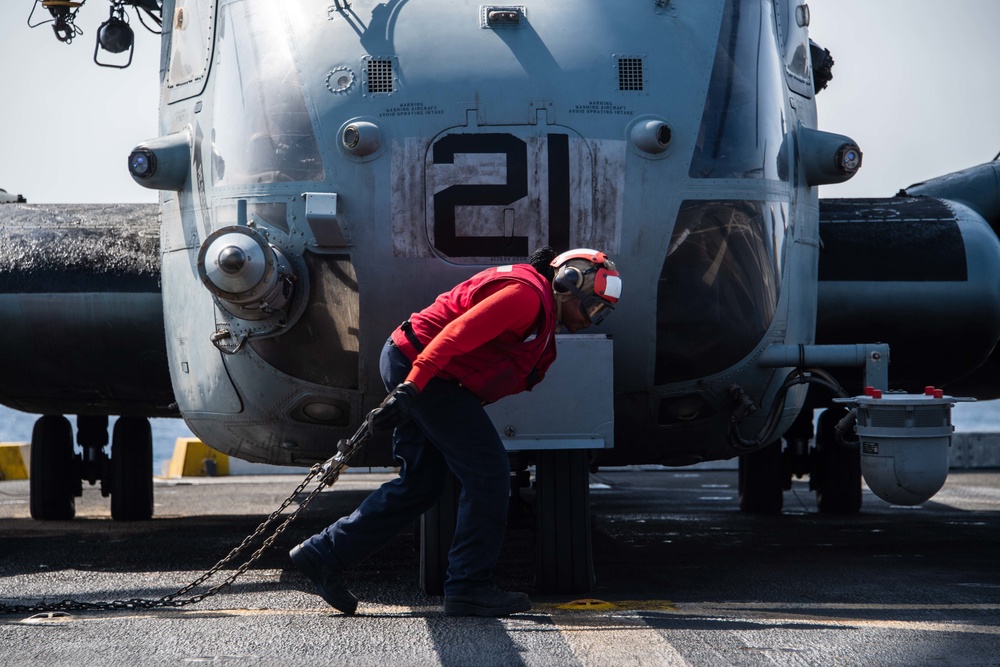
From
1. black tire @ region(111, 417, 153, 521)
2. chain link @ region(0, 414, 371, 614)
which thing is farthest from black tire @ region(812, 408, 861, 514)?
chain link @ region(0, 414, 371, 614)

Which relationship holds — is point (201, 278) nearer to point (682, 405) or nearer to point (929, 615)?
point (682, 405)

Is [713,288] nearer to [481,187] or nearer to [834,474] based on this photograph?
[481,187]

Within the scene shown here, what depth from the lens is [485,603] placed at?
215 inches

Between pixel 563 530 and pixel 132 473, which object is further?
pixel 132 473

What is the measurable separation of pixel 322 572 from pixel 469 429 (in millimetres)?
851

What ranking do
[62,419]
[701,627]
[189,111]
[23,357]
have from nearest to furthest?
[701,627], [189,111], [23,357], [62,419]

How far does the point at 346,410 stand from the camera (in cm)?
646

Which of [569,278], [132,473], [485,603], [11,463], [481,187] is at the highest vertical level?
[481,187]

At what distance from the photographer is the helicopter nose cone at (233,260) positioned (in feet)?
19.7

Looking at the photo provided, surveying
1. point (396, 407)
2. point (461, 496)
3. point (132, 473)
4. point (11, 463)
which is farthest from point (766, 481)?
point (11, 463)

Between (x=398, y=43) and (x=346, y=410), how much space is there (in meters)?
1.76

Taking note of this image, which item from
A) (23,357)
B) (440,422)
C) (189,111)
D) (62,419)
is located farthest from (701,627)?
(62,419)

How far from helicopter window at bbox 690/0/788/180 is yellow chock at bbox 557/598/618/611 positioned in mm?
2018

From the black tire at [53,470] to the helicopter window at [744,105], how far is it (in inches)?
259
